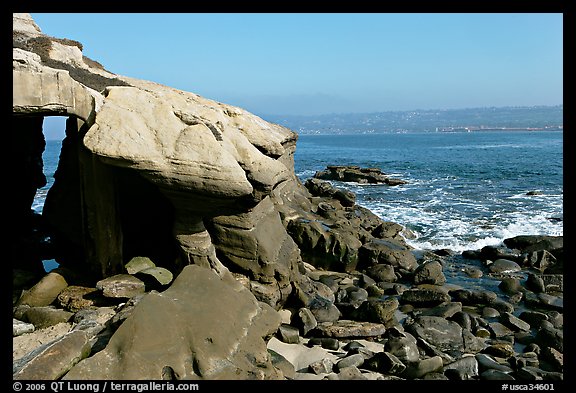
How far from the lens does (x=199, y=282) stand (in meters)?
7.96

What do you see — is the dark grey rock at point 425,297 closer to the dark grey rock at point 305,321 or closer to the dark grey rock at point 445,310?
the dark grey rock at point 445,310

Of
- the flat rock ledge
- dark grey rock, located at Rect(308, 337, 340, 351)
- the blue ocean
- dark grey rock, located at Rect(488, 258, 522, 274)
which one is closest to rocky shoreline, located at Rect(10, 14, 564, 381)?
dark grey rock, located at Rect(308, 337, 340, 351)

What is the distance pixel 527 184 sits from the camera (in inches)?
1449

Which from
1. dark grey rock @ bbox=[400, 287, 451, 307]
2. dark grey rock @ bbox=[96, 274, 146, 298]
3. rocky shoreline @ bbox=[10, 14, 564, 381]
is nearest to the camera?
rocky shoreline @ bbox=[10, 14, 564, 381]

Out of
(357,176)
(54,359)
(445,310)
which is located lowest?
(445,310)

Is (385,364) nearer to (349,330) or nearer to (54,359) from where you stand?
(349,330)

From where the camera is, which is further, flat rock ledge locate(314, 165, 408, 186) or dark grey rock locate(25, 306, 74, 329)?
flat rock ledge locate(314, 165, 408, 186)

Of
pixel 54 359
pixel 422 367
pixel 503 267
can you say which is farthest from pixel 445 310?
pixel 54 359

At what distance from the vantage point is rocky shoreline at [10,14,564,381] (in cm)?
695

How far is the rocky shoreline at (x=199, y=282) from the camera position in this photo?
6945 mm

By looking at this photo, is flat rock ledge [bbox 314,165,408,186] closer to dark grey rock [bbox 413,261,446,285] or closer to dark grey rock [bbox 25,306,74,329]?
dark grey rock [bbox 413,261,446,285]
